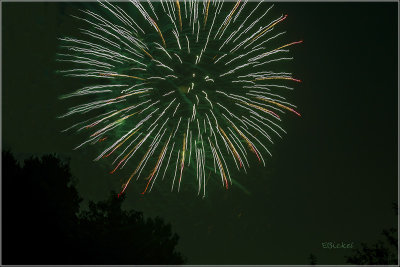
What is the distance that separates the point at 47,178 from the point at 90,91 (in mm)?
5727

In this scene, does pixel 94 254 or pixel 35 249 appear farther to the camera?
pixel 94 254

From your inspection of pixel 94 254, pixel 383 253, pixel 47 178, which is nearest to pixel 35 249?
pixel 94 254

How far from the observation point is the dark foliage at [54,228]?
14.3m

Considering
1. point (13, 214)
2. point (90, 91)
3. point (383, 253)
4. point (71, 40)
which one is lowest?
point (13, 214)

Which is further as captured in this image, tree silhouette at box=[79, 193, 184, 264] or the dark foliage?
tree silhouette at box=[79, 193, 184, 264]

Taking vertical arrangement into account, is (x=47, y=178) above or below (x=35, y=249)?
above

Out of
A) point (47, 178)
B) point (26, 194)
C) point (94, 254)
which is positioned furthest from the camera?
point (47, 178)

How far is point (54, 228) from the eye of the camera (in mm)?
15102

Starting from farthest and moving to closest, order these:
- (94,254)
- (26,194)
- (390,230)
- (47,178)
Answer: (390,230) < (47,178) < (94,254) < (26,194)

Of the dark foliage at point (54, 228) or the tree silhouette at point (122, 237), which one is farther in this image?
the tree silhouette at point (122, 237)

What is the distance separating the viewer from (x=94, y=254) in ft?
53.4

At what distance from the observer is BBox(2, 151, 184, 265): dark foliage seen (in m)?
14.3

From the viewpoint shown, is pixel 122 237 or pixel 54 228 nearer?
pixel 54 228

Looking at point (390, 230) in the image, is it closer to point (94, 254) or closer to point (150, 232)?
point (150, 232)
